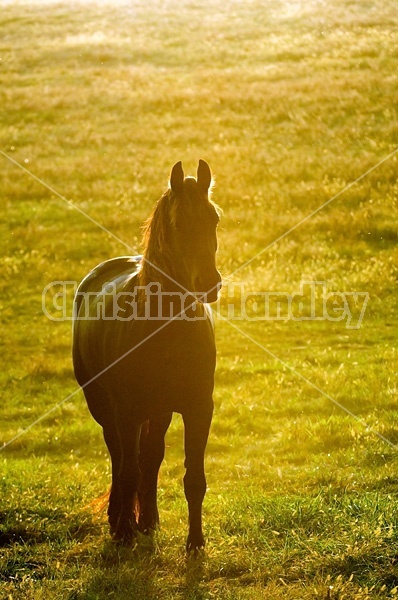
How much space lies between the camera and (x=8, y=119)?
→ 30.3 metres

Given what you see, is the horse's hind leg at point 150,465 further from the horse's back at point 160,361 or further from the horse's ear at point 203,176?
the horse's ear at point 203,176

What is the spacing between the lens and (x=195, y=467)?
6.15 metres

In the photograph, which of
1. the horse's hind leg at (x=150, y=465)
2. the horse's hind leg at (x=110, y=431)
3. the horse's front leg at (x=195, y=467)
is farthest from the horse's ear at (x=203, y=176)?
the horse's hind leg at (x=110, y=431)

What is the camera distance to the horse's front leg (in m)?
6.05

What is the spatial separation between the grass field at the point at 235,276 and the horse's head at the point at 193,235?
A: 70cm

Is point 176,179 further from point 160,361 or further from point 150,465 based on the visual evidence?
point 150,465

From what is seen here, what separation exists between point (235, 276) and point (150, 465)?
10284 millimetres

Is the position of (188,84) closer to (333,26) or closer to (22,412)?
(333,26)

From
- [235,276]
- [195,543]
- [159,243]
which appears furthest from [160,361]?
[235,276]

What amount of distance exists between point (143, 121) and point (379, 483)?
24.1 metres

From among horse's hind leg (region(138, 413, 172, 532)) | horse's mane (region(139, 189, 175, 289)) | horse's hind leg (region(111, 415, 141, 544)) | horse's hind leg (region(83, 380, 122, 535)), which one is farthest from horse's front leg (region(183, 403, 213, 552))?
horse's mane (region(139, 189, 175, 289))

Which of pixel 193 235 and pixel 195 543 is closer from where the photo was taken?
pixel 193 235

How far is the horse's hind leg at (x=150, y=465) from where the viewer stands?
266 inches

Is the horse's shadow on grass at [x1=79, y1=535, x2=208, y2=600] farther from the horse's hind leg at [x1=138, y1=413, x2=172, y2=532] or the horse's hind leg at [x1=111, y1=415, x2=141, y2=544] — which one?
the horse's hind leg at [x1=138, y1=413, x2=172, y2=532]
